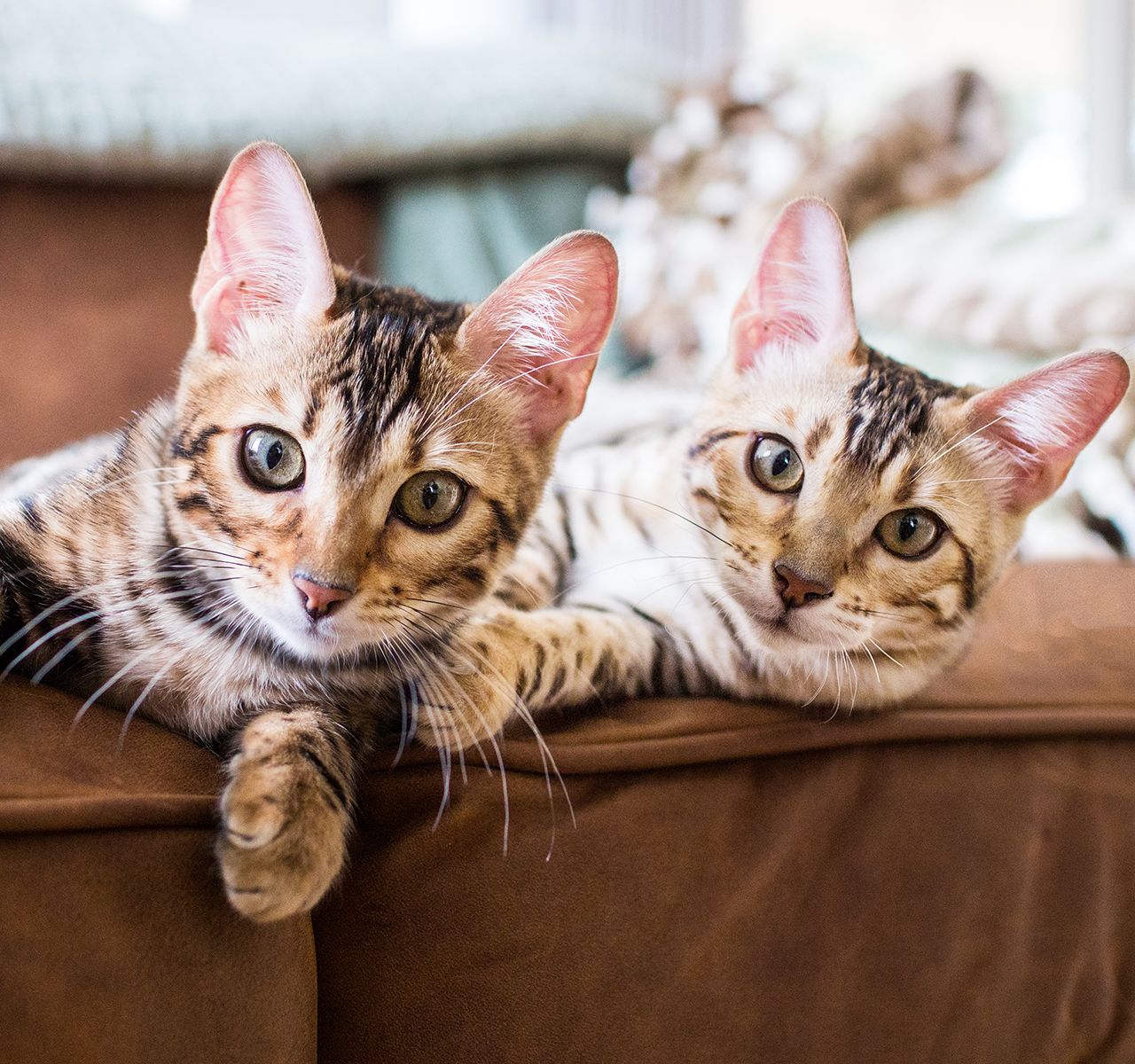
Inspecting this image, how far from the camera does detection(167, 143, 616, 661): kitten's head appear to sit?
797 mm

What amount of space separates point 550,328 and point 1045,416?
1.61 feet

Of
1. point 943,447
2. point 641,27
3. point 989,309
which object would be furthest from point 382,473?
point 641,27

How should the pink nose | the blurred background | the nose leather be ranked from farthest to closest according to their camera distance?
the blurred background
the nose leather
the pink nose

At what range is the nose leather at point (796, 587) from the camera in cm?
88

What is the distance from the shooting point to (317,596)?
2.50ft

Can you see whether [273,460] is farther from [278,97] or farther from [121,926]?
[278,97]

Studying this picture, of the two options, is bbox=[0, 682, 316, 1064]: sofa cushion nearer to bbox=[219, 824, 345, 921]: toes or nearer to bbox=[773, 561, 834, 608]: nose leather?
bbox=[219, 824, 345, 921]: toes

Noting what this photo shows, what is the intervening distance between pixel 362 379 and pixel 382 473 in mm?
98

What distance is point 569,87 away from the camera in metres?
2.06

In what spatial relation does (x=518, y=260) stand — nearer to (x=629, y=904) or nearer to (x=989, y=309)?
(x=989, y=309)

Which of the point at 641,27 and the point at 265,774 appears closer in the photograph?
the point at 265,774

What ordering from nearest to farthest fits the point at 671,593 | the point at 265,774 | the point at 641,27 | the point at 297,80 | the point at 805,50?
the point at 265,774 < the point at 671,593 < the point at 297,80 < the point at 805,50 < the point at 641,27

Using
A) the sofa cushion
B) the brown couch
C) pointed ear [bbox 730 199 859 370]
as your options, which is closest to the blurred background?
pointed ear [bbox 730 199 859 370]

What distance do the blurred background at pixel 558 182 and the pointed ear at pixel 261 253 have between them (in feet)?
2.66
